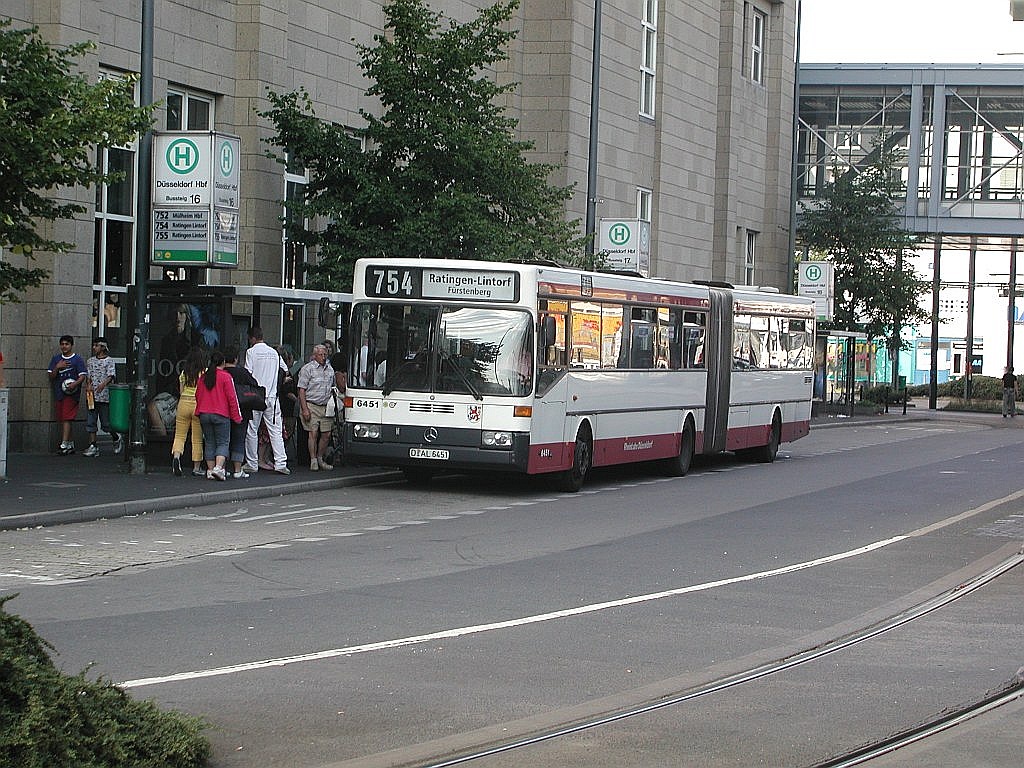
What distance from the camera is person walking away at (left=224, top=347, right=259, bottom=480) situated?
19.9m

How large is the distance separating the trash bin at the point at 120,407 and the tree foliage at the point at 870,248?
36.3 m

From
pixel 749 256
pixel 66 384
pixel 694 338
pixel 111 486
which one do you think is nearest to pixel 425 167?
pixel 694 338

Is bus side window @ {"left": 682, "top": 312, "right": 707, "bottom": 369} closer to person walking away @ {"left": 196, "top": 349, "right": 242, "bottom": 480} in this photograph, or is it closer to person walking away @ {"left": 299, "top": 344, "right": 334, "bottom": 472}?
person walking away @ {"left": 299, "top": 344, "right": 334, "bottom": 472}

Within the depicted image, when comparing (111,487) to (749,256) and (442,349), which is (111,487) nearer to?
(442,349)

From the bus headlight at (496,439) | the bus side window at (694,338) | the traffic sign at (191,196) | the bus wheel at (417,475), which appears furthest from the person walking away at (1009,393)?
the traffic sign at (191,196)

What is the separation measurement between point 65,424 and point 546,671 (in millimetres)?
15805


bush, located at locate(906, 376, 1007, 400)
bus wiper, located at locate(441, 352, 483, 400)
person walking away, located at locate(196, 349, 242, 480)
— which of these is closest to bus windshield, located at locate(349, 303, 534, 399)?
bus wiper, located at locate(441, 352, 483, 400)

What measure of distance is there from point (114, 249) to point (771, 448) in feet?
41.0

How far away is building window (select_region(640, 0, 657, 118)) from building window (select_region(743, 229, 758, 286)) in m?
10.1

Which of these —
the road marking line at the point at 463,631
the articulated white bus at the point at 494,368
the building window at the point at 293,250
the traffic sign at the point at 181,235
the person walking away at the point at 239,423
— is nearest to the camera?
the road marking line at the point at 463,631

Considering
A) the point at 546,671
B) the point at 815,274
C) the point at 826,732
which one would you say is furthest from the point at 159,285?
the point at 815,274

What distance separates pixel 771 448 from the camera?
29.0 metres

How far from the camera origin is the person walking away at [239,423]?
65.2 ft

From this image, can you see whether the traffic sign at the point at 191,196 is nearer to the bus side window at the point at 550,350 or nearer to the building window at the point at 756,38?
the bus side window at the point at 550,350
